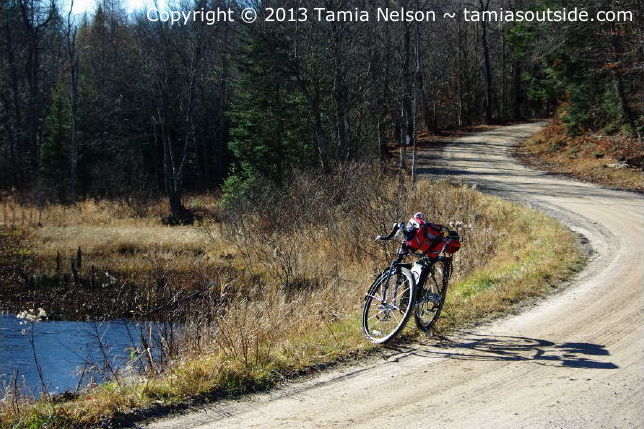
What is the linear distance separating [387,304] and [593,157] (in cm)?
2557

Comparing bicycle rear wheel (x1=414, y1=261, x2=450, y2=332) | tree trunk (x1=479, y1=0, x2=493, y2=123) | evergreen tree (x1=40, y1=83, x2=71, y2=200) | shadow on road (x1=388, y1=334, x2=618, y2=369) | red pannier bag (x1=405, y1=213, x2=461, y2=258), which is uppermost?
tree trunk (x1=479, y1=0, x2=493, y2=123)

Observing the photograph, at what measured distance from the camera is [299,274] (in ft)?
55.0

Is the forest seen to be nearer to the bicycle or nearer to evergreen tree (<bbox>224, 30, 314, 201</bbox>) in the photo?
evergreen tree (<bbox>224, 30, 314, 201</bbox>)

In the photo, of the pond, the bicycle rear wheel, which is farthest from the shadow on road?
the pond

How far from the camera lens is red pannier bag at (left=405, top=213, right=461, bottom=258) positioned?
23.7 ft

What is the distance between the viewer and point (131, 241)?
25.1 metres

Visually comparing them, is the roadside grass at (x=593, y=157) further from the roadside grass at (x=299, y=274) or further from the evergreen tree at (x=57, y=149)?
the evergreen tree at (x=57, y=149)

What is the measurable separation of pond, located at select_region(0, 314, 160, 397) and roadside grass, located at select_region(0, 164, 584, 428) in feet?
5.55

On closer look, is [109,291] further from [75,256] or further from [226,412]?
[226,412]

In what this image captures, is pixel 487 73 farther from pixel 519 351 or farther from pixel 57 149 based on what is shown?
pixel 519 351

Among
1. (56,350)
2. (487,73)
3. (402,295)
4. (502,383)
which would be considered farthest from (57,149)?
(502,383)

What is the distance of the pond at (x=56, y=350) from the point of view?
10.2 meters

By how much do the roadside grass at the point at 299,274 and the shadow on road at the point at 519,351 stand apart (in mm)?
492

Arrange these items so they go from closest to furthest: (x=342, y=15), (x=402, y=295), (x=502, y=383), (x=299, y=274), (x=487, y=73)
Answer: (x=502, y=383) < (x=402, y=295) < (x=299, y=274) < (x=342, y=15) < (x=487, y=73)
